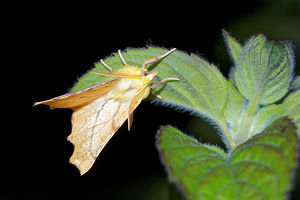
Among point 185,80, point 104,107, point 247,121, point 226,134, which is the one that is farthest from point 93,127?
point 247,121

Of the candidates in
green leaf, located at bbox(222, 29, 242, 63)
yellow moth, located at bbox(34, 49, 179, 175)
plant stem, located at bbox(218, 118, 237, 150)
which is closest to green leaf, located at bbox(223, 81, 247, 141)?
plant stem, located at bbox(218, 118, 237, 150)

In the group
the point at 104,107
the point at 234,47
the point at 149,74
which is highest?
the point at 234,47

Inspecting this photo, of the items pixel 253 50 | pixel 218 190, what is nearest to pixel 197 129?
pixel 253 50

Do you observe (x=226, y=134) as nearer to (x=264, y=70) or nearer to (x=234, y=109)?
(x=234, y=109)

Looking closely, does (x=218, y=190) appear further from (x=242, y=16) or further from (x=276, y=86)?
(x=242, y=16)

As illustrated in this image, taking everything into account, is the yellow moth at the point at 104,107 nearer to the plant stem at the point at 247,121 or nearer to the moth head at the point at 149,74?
the moth head at the point at 149,74

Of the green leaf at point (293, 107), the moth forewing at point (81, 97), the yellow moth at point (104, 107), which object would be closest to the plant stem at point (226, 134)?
the green leaf at point (293, 107)

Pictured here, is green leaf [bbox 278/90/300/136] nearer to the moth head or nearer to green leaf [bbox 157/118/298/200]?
green leaf [bbox 157/118/298/200]
